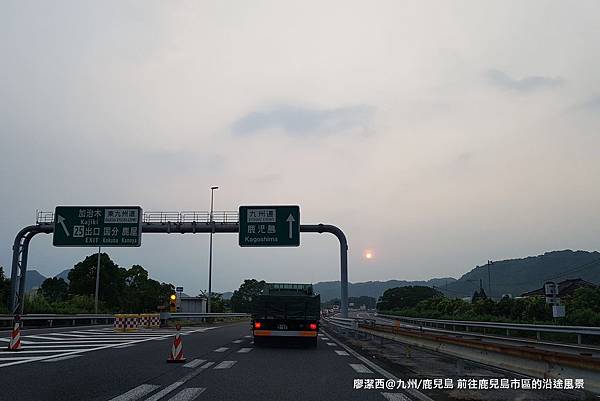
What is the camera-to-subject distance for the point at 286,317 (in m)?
19.6

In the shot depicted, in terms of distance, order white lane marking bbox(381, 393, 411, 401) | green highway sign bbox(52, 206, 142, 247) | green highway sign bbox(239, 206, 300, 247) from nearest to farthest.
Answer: white lane marking bbox(381, 393, 411, 401) → green highway sign bbox(239, 206, 300, 247) → green highway sign bbox(52, 206, 142, 247)

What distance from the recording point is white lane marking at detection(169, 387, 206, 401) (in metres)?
8.10

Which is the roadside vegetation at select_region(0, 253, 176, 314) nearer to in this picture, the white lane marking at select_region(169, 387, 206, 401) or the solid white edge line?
the solid white edge line

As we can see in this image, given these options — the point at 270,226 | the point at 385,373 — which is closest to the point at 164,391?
the point at 385,373

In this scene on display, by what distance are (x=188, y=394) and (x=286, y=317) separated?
11267 mm

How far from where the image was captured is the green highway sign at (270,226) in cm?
3047

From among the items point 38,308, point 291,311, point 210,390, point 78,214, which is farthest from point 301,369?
point 38,308

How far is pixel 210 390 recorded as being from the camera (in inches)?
353

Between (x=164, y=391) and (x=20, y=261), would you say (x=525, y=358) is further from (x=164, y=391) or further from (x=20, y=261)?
(x=20, y=261)

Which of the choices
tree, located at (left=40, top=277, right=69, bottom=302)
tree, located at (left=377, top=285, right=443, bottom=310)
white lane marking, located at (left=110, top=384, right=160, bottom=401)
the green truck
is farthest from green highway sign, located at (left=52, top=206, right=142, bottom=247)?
tree, located at (left=377, top=285, right=443, bottom=310)

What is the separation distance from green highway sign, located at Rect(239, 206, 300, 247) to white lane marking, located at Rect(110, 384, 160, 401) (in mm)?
21148

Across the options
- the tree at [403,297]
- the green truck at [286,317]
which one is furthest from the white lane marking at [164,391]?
the tree at [403,297]

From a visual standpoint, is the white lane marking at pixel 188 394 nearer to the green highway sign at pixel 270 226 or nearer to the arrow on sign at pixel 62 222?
the green highway sign at pixel 270 226

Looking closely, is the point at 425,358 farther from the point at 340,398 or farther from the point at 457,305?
the point at 457,305
